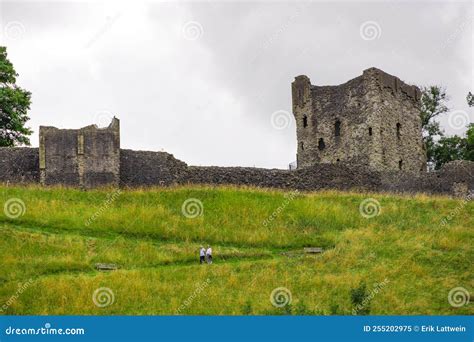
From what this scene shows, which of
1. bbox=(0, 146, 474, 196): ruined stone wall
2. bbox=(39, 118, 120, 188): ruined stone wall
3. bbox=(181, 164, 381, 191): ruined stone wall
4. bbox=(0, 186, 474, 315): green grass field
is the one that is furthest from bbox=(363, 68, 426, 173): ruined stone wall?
bbox=(39, 118, 120, 188): ruined stone wall

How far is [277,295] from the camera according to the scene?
2520 centimetres

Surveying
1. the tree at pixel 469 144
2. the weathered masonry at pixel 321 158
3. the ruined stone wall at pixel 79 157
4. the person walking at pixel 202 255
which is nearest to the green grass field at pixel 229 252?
the person walking at pixel 202 255

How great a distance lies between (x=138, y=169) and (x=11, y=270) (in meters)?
14.3

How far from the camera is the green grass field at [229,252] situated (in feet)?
80.6

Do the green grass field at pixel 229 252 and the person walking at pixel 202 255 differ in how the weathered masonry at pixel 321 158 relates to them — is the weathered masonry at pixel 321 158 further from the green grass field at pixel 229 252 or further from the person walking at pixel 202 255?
the person walking at pixel 202 255

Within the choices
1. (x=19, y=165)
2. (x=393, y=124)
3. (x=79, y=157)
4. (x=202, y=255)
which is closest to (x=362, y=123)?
(x=393, y=124)

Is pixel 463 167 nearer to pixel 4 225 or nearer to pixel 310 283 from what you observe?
pixel 310 283

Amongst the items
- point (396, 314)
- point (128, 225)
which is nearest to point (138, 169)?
point (128, 225)

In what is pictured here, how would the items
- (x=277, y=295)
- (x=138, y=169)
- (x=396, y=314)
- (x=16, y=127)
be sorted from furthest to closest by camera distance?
(x=16, y=127) → (x=138, y=169) → (x=277, y=295) → (x=396, y=314)

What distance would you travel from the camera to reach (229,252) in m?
30.4

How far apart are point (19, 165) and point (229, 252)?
48.3ft

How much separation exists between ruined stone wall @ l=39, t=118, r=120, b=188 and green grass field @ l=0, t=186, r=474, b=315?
2.55 m

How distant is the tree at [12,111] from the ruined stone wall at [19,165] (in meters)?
8.51

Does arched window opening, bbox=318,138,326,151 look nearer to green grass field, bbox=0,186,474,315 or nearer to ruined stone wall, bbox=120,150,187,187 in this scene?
green grass field, bbox=0,186,474,315
